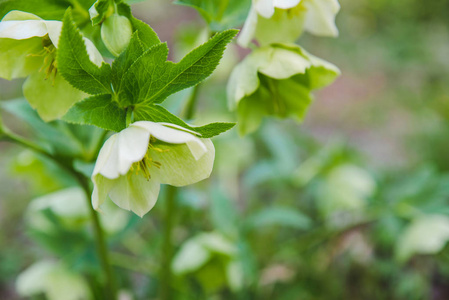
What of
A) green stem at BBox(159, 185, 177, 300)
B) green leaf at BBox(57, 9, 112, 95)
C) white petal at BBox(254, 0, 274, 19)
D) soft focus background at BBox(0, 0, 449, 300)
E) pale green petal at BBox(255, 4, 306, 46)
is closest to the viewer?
green leaf at BBox(57, 9, 112, 95)

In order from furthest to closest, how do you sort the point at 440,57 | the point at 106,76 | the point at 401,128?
the point at 440,57, the point at 401,128, the point at 106,76

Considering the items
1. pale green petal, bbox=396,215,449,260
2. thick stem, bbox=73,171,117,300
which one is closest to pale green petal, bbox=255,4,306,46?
thick stem, bbox=73,171,117,300

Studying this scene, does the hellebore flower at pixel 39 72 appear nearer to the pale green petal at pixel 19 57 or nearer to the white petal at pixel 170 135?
the pale green petal at pixel 19 57

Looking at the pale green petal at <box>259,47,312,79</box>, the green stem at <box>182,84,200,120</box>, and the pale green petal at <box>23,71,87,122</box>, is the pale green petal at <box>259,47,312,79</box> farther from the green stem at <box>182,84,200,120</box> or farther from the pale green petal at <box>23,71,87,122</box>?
the pale green petal at <box>23,71,87,122</box>

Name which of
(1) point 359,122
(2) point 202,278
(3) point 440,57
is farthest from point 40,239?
(3) point 440,57

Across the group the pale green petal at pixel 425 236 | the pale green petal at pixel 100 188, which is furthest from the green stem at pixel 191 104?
the pale green petal at pixel 425 236

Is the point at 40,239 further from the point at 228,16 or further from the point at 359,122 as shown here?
the point at 359,122

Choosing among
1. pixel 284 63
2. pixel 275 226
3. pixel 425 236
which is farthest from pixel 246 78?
pixel 275 226
